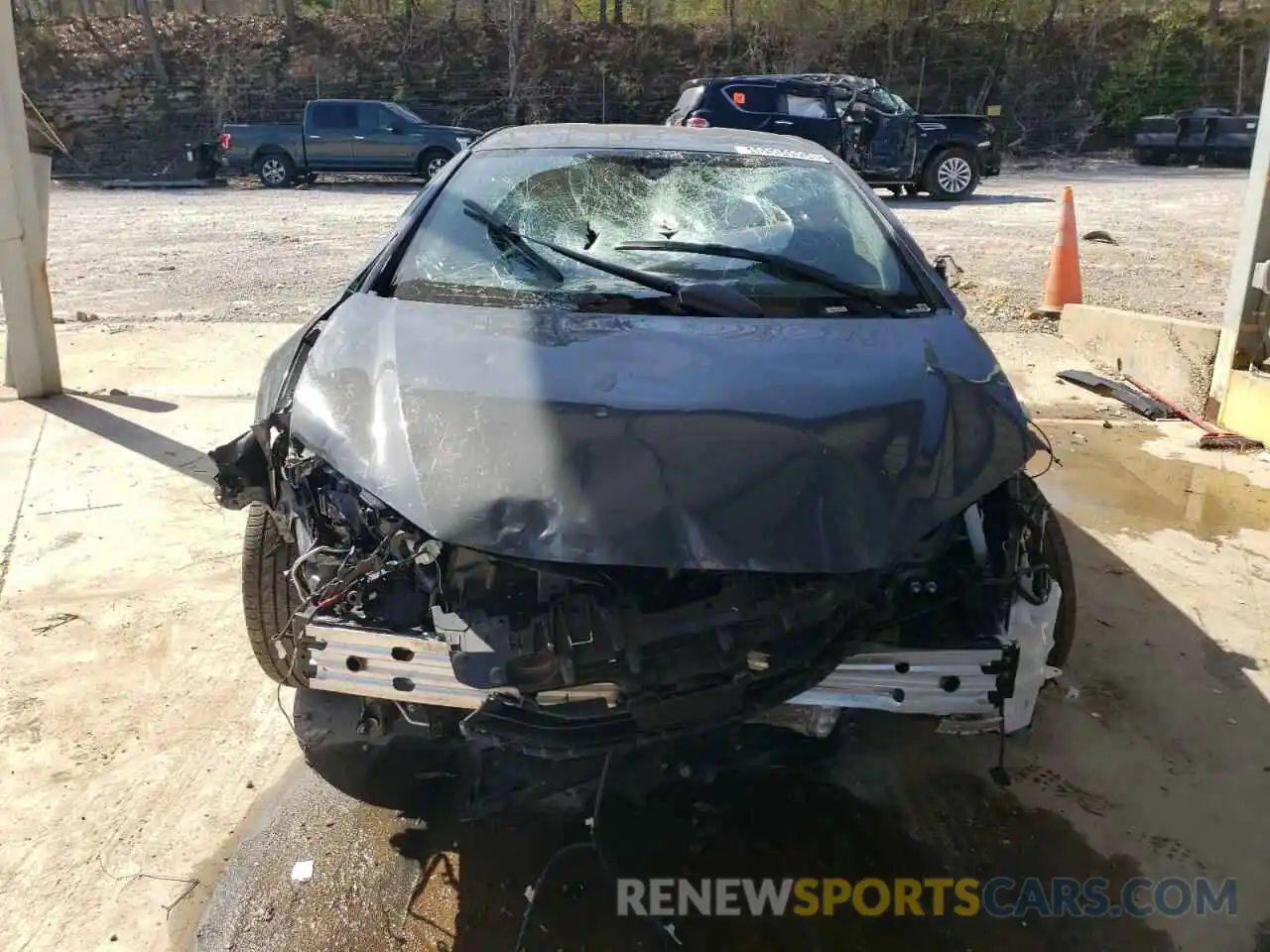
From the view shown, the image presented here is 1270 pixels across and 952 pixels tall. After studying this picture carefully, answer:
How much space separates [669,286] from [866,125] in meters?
13.6

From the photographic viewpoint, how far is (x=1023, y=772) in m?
2.94

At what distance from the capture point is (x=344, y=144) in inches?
717

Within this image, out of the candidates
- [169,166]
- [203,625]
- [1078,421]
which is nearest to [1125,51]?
[169,166]

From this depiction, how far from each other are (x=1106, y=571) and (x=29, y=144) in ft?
20.1

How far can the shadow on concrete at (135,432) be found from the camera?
16.4 ft

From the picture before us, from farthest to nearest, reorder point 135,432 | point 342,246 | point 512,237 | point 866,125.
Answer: point 866,125
point 342,246
point 135,432
point 512,237

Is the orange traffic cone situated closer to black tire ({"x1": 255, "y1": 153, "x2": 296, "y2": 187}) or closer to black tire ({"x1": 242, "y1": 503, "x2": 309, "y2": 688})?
black tire ({"x1": 242, "y1": 503, "x2": 309, "y2": 688})

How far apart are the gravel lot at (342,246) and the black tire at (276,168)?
607 mm

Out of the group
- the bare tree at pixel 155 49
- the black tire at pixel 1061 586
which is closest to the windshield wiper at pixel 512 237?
the black tire at pixel 1061 586

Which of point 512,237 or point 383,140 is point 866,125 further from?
point 512,237

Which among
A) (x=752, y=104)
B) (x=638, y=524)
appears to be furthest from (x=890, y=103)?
(x=638, y=524)

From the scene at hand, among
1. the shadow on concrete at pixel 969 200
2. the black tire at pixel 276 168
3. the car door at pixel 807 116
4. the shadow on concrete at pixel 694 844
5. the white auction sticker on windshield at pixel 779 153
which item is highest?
the car door at pixel 807 116

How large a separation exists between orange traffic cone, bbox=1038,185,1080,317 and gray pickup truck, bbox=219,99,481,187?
12.0 meters

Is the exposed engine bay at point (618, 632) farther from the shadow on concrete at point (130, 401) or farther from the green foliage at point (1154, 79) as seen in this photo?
the green foliage at point (1154, 79)
